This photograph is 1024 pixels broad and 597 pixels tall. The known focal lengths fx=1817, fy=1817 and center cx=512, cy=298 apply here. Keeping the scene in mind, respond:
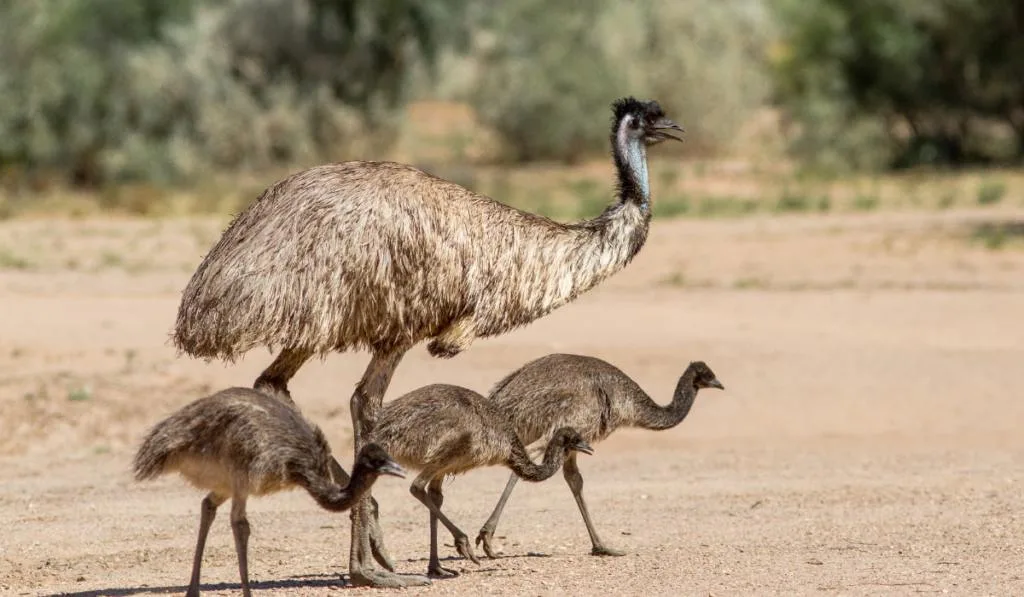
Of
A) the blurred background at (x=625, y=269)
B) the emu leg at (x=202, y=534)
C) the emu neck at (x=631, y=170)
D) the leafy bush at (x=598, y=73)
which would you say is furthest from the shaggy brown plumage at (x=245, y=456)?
the leafy bush at (x=598, y=73)

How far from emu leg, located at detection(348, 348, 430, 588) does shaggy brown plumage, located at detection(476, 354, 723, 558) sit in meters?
0.90

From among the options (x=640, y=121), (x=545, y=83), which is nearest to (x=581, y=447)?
(x=640, y=121)

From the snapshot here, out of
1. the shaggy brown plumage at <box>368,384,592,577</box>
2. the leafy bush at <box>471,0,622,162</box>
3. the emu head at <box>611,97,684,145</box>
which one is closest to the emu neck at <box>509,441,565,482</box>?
the shaggy brown plumage at <box>368,384,592,577</box>

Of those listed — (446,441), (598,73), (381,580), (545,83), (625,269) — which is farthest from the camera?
(598,73)

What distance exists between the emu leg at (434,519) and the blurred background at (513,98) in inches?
634

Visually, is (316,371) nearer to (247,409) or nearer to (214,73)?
(247,409)

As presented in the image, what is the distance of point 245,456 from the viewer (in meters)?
6.59

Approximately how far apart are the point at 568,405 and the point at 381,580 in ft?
4.70

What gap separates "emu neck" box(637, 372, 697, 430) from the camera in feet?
29.1

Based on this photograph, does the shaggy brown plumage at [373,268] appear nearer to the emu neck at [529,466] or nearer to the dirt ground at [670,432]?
the emu neck at [529,466]

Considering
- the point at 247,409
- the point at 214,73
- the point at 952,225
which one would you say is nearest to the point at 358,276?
the point at 247,409

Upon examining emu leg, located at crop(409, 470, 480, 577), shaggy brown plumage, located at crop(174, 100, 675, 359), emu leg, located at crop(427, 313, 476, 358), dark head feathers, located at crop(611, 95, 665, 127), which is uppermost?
dark head feathers, located at crop(611, 95, 665, 127)

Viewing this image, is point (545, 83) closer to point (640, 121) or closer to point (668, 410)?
point (668, 410)

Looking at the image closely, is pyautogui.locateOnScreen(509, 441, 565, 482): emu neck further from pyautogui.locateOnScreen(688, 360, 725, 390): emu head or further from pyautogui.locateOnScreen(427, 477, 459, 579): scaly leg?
pyautogui.locateOnScreen(688, 360, 725, 390): emu head
